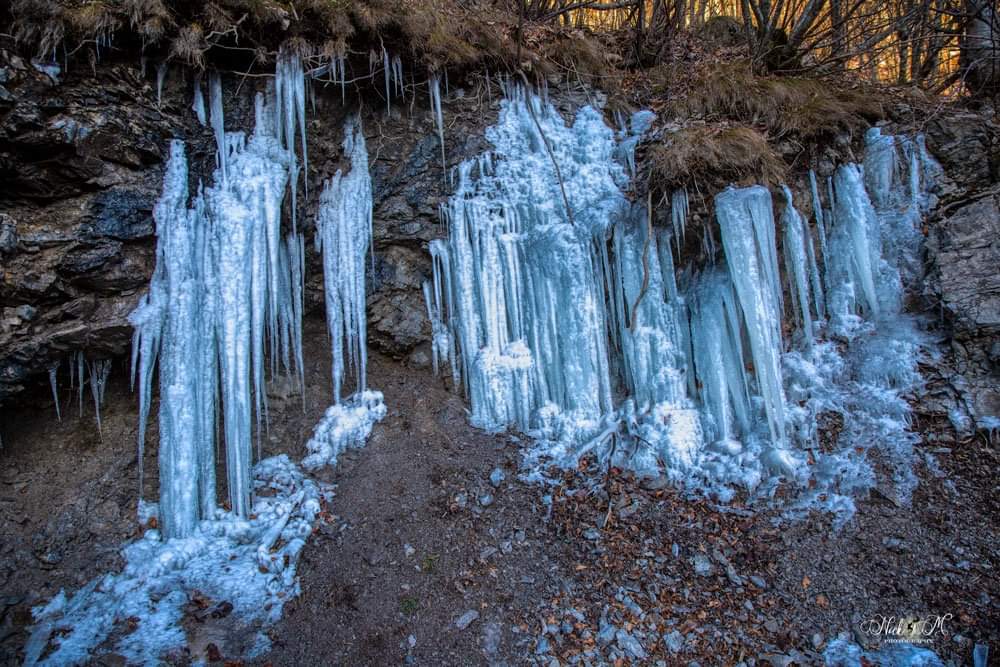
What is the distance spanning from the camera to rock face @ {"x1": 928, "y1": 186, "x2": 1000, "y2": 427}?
15.1 ft

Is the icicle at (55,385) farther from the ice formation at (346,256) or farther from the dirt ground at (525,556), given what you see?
the ice formation at (346,256)

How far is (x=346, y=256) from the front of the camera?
5465 mm

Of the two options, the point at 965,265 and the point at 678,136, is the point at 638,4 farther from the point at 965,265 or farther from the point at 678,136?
the point at 965,265

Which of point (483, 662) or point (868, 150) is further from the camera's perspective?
point (868, 150)

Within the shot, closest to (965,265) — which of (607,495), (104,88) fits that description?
(607,495)

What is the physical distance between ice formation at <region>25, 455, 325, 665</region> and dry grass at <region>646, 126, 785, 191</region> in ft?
16.4

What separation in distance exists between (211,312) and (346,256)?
1468 millimetres

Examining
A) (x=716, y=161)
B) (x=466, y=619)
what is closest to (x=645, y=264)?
(x=716, y=161)

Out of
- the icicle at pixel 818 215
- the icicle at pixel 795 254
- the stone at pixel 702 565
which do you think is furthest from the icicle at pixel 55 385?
the icicle at pixel 818 215

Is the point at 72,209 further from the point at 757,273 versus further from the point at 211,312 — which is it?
the point at 757,273

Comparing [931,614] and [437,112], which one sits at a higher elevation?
[437,112]

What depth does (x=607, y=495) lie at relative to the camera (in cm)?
464

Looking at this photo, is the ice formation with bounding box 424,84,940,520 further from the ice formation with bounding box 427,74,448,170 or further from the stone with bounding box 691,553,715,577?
the stone with bounding box 691,553,715,577

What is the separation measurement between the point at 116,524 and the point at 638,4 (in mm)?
8637
